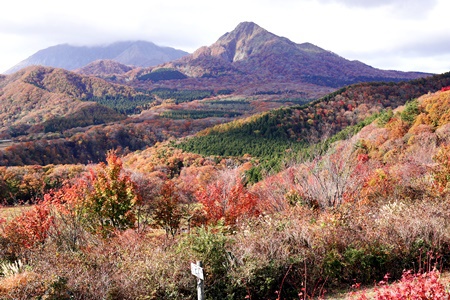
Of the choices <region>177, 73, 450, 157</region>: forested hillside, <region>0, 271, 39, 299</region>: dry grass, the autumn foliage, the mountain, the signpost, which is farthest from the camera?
the mountain

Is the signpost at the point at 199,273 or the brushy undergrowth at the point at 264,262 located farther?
the brushy undergrowth at the point at 264,262

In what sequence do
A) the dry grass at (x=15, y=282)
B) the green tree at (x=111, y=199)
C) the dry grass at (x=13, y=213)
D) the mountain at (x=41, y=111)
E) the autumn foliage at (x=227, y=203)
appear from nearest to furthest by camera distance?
the dry grass at (x=15, y=282), the green tree at (x=111, y=199), the dry grass at (x=13, y=213), the autumn foliage at (x=227, y=203), the mountain at (x=41, y=111)

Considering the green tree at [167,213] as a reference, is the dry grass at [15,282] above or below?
above

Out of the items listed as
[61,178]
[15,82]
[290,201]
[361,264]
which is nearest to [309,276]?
[361,264]

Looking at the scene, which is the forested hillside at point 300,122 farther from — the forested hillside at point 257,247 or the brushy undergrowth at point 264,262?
the brushy undergrowth at point 264,262

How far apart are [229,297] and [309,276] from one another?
2.10 meters

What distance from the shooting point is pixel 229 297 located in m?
7.49

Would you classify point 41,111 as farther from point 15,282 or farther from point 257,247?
point 257,247

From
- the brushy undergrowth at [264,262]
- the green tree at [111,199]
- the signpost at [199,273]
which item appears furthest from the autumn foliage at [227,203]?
the signpost at [199,273]

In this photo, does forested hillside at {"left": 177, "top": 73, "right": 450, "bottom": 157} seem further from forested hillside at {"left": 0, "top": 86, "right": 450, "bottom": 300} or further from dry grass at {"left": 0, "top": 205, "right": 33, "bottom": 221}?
forested hillside at {"left": 0, "top": 86, "right": 450, "bottom": 300}

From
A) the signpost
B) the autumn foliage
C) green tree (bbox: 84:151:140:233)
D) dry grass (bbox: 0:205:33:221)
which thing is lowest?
dry grass (bbox: 0:205:33:221)

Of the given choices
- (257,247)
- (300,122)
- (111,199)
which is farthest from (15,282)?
(300,122)

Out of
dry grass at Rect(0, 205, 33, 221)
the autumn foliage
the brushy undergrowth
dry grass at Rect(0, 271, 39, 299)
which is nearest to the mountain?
dry grass at Rect(0, 205, 33, 221)

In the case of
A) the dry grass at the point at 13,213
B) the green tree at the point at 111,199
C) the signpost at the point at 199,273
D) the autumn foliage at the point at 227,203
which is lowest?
the dry grass at the point at 13,213
